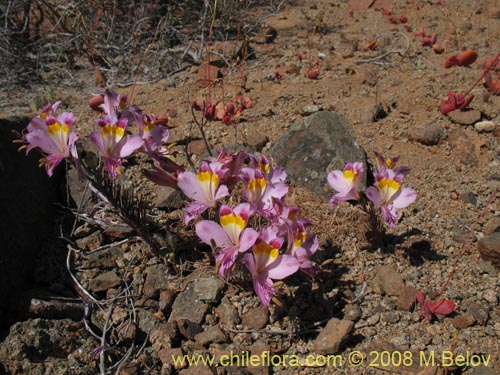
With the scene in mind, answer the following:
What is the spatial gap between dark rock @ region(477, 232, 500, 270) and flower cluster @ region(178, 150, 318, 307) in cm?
95

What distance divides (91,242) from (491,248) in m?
2.15

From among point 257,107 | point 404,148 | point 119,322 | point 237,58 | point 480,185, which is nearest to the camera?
point 119,322

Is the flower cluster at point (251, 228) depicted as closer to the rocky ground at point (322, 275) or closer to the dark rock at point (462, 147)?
the rocky ground at point (322, 275)

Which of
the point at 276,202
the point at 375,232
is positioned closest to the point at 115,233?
the point at 276,202

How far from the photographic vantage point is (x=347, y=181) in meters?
2.41

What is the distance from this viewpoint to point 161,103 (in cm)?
414

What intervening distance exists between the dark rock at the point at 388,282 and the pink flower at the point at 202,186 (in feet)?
3.12

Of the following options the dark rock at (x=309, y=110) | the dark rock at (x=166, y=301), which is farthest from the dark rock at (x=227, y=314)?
the dark rock at (x=309, y=110)

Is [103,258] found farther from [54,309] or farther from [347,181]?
[347,181]

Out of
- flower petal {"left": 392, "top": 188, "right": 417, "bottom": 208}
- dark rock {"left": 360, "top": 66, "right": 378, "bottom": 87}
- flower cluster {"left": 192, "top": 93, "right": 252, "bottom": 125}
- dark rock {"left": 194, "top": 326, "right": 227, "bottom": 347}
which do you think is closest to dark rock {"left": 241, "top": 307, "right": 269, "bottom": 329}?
dark rock {"left": 194, "top": 326, "right": 227, "bottom": 347}

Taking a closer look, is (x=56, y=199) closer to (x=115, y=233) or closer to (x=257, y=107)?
(x=115, y=233)

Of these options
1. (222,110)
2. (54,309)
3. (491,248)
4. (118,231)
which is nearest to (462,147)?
(491,248)

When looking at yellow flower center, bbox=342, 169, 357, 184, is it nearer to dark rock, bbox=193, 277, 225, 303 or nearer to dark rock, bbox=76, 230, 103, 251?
dark rock, bbox=193, 277, 225, 303

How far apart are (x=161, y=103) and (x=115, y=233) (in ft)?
5.73
